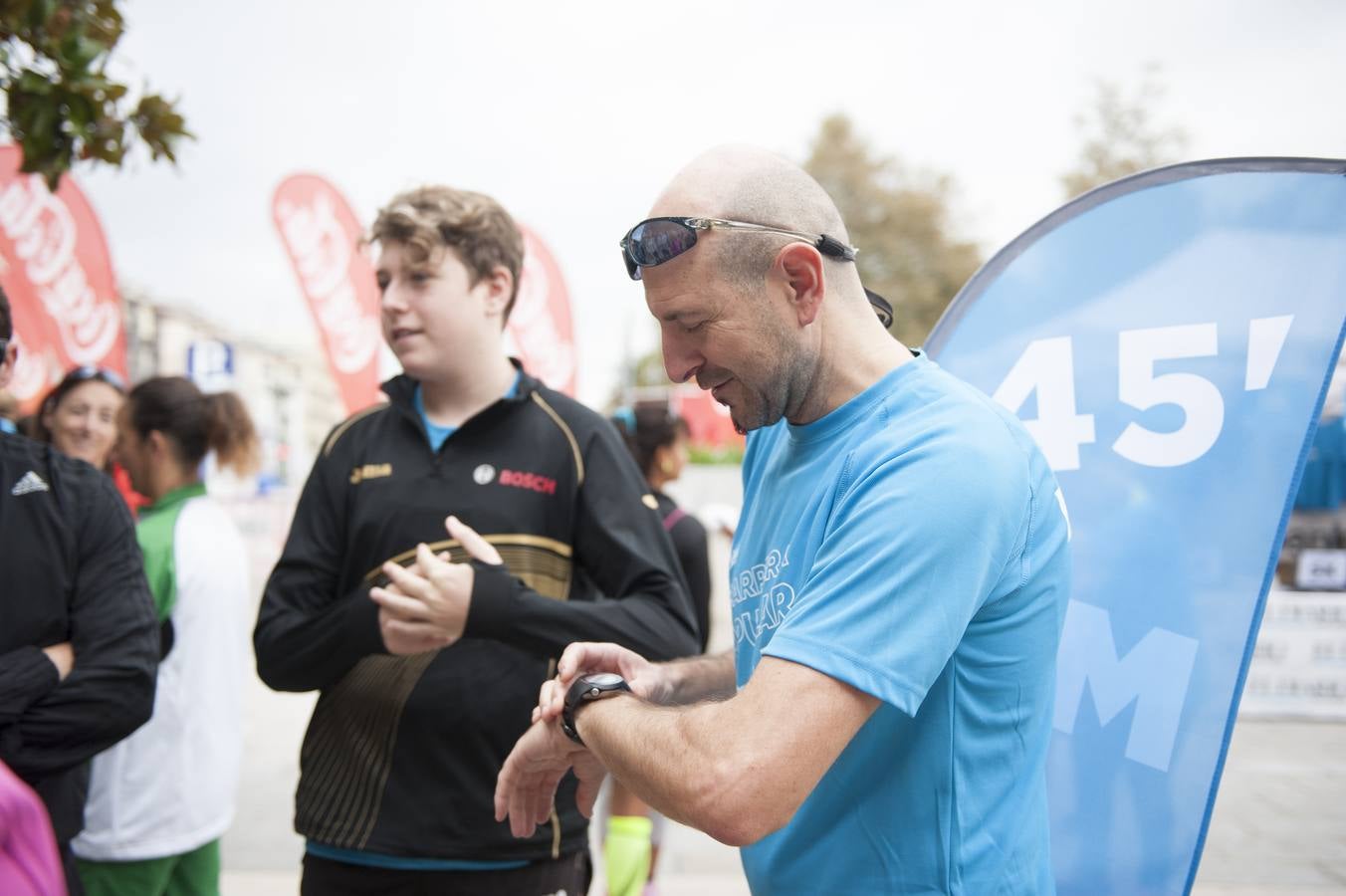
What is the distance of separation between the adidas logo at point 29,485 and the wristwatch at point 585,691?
4.11 ft

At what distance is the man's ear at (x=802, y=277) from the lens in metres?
1.46

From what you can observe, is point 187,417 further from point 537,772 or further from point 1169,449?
point 1169,449

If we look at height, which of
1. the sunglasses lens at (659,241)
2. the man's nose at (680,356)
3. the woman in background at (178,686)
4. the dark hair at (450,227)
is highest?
the dark hair at (450,227)

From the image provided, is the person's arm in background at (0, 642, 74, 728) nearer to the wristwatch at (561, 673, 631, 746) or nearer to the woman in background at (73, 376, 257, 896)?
the woman in background at (73, 376, 257, 896)

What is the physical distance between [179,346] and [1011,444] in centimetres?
4722

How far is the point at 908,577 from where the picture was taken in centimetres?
124

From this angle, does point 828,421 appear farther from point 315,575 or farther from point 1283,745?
point 1283,745

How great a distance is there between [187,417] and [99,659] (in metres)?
1.52

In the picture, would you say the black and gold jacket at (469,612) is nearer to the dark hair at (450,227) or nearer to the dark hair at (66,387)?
the dark hair at (450,227)

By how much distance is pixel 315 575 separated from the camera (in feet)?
7.51

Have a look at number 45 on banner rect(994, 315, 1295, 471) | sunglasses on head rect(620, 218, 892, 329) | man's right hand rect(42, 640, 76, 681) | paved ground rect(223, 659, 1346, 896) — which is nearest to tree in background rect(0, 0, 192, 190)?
man's right hand rect(42, 640, 76, 681)

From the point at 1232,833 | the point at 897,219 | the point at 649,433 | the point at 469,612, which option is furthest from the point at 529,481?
the point at 897,219

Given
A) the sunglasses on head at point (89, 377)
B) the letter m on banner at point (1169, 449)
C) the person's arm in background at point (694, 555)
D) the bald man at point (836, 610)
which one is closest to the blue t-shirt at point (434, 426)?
the bald man at point (836, 610)

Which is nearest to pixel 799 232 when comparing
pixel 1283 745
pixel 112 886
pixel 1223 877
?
pixel 112 886
